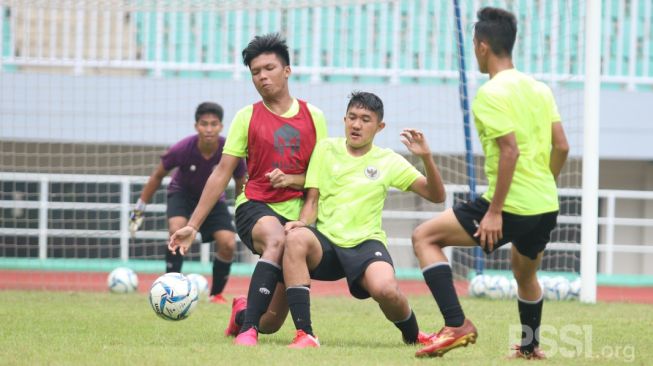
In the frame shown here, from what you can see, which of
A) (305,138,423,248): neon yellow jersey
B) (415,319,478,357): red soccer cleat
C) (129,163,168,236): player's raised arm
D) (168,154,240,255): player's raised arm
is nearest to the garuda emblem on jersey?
(305,138,423,248): neon yellow jersey

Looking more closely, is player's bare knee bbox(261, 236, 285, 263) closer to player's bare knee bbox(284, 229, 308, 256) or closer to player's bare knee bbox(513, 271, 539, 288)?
player's bare knee bbox(284, 229, 308, 256)

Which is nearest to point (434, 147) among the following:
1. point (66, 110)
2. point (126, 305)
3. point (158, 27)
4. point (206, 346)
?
point (158, 27)

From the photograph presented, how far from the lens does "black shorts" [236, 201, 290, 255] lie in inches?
270

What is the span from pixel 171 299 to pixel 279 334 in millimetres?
894

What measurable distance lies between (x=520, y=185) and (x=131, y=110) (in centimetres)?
1118

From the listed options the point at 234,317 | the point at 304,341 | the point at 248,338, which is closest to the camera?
the point at 304,341

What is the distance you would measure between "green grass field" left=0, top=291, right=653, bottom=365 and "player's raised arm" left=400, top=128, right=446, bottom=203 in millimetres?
918

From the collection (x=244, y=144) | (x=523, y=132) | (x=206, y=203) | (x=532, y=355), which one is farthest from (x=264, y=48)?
(x=532, y=355)

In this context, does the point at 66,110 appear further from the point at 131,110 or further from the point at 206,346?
the point at 206,346

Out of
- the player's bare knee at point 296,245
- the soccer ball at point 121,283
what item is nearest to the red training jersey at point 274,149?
the player's bare knee at point 296,245

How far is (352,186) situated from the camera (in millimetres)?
6727

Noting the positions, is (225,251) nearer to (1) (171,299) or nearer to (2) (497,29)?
(1) (171,299)

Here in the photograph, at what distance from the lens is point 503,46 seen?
5637 mm

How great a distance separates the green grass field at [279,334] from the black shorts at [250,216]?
68 centimetres
